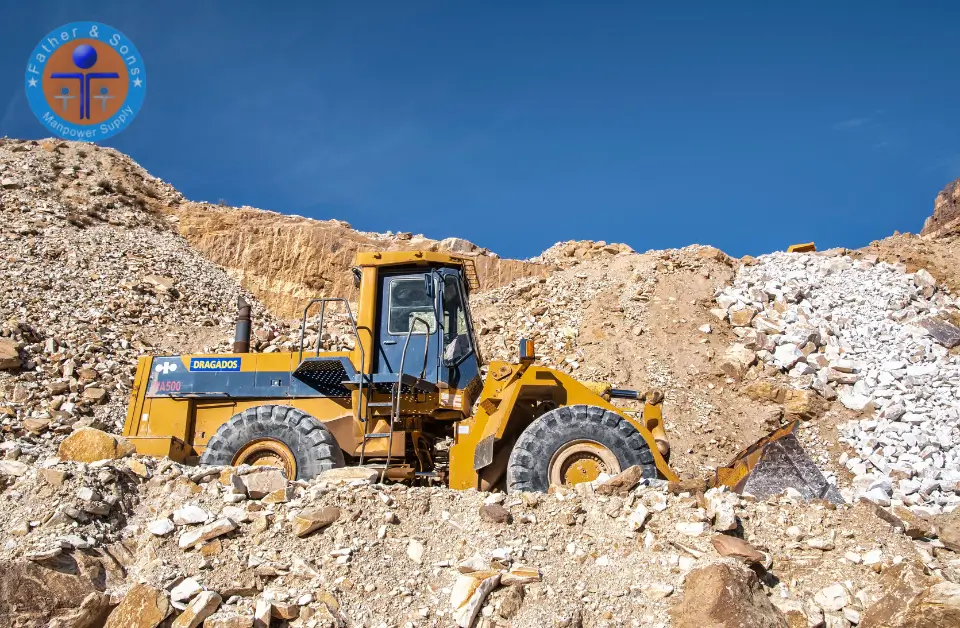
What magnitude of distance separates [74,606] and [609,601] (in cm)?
310

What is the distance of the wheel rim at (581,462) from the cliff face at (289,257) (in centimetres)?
1669

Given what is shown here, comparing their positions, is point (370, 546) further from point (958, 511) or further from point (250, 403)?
point (958, 511)

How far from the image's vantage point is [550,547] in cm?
493

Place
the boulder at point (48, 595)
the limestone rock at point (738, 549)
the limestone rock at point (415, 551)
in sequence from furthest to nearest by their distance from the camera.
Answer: the limestone rock at point (415, 551)
the limestone rock at point (738, 549)
the boulder at point (48, 595)

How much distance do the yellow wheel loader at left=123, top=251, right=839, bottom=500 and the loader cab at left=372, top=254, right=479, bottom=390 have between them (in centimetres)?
1

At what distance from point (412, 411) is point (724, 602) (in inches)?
145

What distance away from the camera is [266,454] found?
22.6 ft

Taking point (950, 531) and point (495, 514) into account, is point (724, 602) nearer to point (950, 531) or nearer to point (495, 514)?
point (495, 514)

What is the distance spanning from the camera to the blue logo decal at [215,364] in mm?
7859

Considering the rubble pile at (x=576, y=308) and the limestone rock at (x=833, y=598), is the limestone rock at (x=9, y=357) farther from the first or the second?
the limestone rock at (x=833, y=598)

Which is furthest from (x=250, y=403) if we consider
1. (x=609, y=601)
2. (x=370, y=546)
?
(x=609, y=601)

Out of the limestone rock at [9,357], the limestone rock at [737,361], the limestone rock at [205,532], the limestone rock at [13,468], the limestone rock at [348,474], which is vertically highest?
the limestone rock at [737,361]

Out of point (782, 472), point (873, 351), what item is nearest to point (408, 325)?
point (782, 472)

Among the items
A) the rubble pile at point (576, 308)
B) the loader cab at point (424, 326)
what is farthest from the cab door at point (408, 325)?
the rubble pile at point (576, 308)
